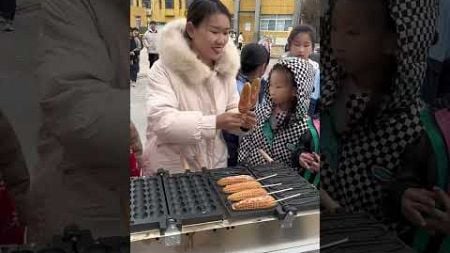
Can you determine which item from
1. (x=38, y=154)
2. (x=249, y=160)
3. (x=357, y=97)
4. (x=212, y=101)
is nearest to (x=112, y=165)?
(x=38, y=154)

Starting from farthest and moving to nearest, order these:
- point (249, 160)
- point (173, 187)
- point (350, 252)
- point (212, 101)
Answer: point (249, 160) → point (212, 101) → point (173, 187) → point (350, 252)

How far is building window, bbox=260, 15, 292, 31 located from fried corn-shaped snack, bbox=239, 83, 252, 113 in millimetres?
168

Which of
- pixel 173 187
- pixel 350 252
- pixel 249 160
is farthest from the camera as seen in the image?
pixel 249 160

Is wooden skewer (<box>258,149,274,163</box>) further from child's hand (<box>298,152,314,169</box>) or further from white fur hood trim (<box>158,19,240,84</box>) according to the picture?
white fur hood trim (<box>158,19,240,84</box>)

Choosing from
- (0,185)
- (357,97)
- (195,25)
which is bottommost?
(0,185)

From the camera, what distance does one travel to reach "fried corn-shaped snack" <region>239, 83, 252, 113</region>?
1.09 metres

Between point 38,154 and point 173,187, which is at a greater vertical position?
point 38,154

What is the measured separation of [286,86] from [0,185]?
1034 millimetres

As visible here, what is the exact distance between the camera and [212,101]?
1137 mm

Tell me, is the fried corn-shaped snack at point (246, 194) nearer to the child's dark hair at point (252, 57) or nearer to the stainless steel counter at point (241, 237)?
the stainless steel counter at point (241, 237)

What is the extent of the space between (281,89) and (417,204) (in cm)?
90

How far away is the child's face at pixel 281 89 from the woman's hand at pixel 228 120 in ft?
1.02

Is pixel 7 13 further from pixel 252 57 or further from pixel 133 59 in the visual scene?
pixel 252 57

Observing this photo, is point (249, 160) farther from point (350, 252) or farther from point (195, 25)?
point (350, 252)
